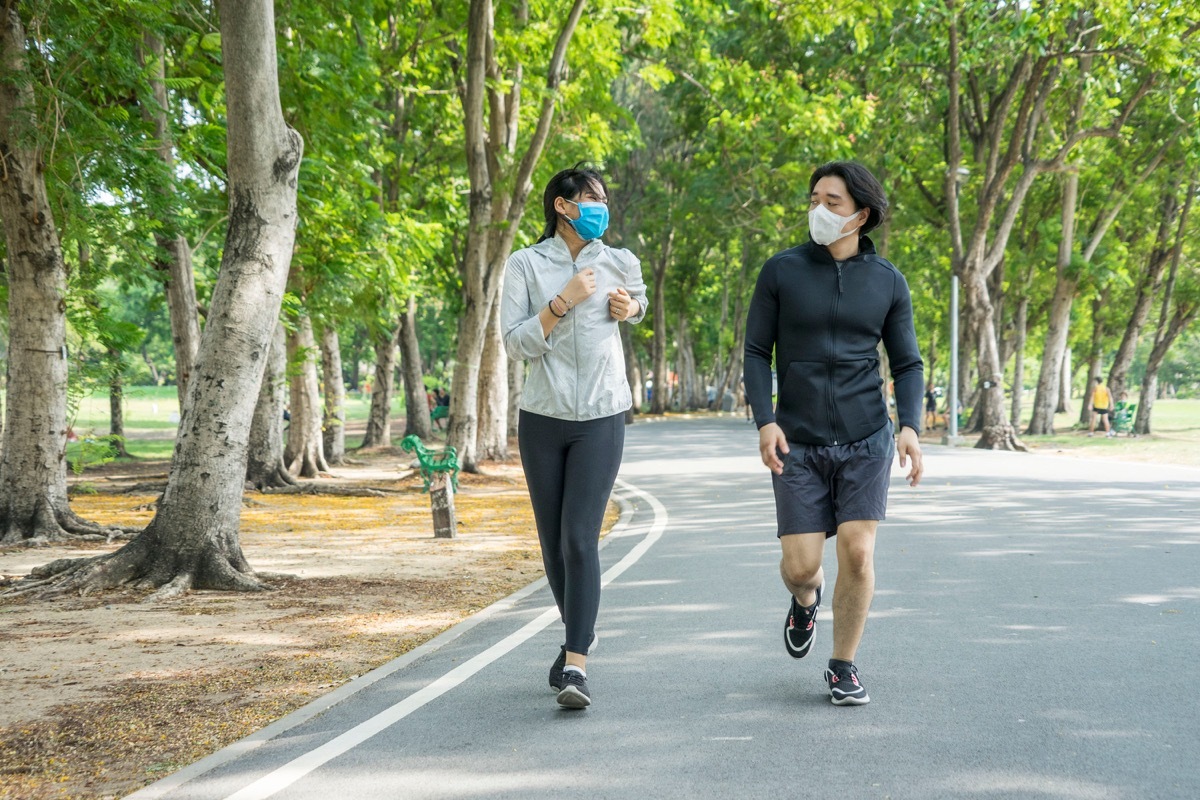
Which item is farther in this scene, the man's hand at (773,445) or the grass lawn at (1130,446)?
the grass lawn at (1130,446)

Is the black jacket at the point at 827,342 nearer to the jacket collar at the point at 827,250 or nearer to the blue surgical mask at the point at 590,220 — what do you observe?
the jacket collar at the point at 827,250

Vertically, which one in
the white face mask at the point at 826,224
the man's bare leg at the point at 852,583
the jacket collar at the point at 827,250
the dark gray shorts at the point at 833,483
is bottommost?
the man's bare leg at the point at 852,583

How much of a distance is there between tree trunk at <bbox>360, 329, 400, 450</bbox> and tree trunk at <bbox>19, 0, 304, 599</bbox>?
17897mm

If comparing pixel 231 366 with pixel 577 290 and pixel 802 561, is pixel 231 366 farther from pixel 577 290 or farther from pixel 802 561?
pixel 802 561

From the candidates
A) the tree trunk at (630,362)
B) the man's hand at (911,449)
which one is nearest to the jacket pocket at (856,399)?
the man's hand at (911,449)

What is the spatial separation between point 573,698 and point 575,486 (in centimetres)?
83

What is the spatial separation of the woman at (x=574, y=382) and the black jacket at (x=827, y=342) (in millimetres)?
543

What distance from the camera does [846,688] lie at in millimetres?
4637

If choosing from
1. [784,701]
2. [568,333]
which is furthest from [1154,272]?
[568,333]

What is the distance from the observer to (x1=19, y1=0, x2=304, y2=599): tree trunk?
26.5ft

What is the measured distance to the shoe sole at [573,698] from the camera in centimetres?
459

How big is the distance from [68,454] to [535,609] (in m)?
7.16

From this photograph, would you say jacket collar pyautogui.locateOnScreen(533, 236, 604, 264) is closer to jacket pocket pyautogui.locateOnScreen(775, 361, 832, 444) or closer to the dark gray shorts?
jacket pocket pyautogui.locateOnScreen(775, 361, 832, 444)

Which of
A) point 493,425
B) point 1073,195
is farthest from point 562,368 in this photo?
point 1073,195
